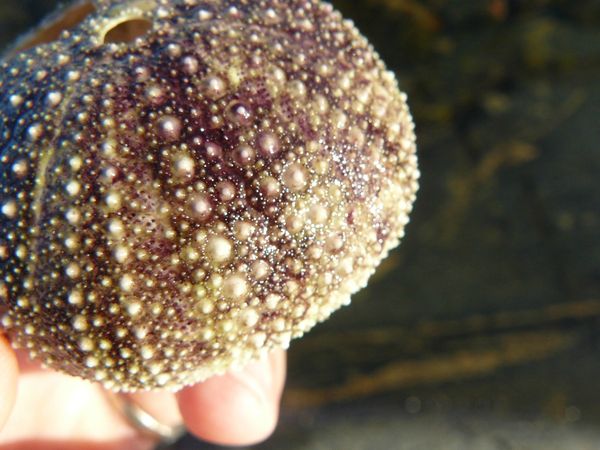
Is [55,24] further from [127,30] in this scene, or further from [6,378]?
[6,378]

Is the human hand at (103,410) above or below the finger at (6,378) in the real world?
below

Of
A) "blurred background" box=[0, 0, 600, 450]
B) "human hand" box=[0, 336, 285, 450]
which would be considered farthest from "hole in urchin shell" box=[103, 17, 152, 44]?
"blurred background" box=[0, 0, 600, 450]

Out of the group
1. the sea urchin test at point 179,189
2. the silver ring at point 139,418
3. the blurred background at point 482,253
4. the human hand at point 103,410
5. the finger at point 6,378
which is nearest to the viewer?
the sea urchin test at point 179,189

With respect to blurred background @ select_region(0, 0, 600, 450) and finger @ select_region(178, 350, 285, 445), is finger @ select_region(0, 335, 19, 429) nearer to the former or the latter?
finger @ select_region(178, 350, 285, 445)

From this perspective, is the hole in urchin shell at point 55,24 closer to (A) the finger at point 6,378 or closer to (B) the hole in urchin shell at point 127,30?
(B) the hole in urchin shell at point 127,30

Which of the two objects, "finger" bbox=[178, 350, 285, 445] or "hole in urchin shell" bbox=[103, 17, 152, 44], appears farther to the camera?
"finger" bbox=[178, 350, 285, 445]

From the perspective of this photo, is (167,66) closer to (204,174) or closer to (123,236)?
(204,174)

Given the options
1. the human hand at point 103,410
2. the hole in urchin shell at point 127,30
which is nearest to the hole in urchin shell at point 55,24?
the hole in urchin shell at point 127,30
